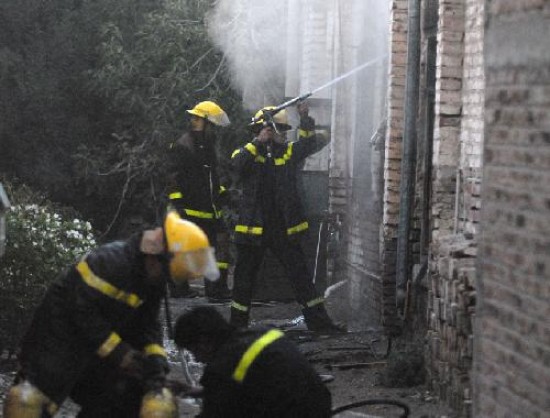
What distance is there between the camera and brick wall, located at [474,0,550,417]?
520cm

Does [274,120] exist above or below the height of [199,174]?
above

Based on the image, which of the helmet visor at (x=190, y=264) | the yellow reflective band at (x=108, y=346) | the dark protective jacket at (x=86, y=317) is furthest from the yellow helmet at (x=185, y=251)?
the yellow reflective band at (x=108, y=346)

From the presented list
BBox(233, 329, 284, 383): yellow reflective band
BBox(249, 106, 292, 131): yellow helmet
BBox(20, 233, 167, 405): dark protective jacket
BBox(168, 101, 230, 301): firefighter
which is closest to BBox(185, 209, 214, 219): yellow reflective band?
BBox(168, 101, 230, 301): firefighter

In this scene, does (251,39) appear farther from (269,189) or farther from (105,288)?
(105,288)

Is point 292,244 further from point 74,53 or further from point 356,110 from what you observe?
point 74,53

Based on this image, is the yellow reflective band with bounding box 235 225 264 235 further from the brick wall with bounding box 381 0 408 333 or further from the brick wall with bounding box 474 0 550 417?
the brick wall with bounding box 474 0 550 417

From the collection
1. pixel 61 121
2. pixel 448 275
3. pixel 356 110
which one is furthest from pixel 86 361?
pixel 61 121

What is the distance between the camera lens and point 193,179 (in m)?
14.1

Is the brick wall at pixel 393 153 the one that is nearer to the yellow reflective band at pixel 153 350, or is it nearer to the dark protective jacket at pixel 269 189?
the dark protective jacket at pixel 269 189

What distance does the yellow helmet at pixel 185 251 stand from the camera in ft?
19.8

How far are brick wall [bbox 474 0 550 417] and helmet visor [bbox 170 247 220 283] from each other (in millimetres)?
1265

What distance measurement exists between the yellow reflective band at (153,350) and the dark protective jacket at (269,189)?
552cm

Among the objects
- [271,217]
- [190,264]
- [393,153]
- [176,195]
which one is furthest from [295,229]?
[190,264]

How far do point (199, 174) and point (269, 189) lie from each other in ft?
6.03
